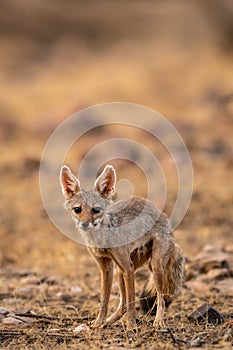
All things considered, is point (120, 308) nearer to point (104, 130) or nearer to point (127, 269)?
point (127, 269)

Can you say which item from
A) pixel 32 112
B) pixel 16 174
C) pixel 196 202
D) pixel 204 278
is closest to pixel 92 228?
pixel 204 278

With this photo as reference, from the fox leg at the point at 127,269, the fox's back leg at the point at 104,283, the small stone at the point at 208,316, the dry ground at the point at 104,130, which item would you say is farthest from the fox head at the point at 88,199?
the small stone at the point at 208,316

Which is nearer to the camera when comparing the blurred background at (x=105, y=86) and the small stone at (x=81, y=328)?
the small stone at (x=81, y=328)

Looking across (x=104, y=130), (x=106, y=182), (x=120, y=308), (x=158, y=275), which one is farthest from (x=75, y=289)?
(x=104, y=130)

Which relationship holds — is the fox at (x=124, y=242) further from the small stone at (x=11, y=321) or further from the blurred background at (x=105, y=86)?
the blurred background at (x=105, y=86)

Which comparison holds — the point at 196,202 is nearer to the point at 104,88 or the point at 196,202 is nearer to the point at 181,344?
the point at 181,344

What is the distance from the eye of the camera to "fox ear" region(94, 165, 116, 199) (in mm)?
7285

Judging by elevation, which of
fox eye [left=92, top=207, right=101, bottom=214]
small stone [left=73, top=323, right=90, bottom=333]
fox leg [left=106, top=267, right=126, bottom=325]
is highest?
fox eye [left=92, top=207, right=101, bottom=214]

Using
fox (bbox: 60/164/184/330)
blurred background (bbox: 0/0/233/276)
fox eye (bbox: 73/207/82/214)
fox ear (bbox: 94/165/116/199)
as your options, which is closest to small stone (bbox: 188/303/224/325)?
fox (bbox: 60/164/184/330)

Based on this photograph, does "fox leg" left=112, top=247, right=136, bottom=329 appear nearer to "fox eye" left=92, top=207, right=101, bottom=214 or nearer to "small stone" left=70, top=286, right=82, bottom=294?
"fox eye" left=92, top=207, right=101, bottom=214

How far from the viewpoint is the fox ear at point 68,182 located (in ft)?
24.0

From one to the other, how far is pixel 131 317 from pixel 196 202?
654 cm

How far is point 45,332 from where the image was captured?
6.73 m

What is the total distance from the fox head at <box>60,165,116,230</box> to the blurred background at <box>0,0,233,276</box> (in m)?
3.08
